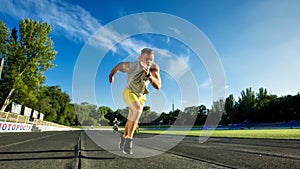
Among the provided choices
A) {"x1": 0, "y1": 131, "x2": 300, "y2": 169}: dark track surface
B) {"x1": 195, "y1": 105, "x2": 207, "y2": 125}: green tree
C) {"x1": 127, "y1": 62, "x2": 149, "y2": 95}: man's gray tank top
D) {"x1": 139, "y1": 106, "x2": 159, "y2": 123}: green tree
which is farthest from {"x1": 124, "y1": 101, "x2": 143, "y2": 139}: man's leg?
{"x1": 195, "y1": 105, "x2": 207, "y2": 125}: green tree

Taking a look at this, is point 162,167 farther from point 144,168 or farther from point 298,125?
point 298,125

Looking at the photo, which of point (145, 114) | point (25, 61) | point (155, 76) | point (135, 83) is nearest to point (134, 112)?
point (135, 83)

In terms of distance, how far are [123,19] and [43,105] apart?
2752 inches

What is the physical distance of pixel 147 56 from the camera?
301 cm

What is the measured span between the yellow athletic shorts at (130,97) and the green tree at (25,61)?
35.6 m

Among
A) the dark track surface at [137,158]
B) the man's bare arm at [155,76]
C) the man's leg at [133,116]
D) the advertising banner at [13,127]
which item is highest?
the advertising banner at [13,127]

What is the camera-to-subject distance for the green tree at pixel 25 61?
112ft

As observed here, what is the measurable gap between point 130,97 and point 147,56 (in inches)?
26.4

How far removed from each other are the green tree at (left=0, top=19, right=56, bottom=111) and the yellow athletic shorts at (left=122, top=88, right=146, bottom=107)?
35620 millimetres

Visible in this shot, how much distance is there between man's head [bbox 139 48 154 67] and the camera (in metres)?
2.99

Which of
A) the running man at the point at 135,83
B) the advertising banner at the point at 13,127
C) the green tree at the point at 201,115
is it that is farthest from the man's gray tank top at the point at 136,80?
the green tree at the point at 201,115

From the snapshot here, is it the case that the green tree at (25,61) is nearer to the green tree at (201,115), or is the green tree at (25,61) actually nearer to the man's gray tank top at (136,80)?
the man's gray tank top at (136,80)

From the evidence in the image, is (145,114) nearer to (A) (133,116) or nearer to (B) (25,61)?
(A) (133,116)

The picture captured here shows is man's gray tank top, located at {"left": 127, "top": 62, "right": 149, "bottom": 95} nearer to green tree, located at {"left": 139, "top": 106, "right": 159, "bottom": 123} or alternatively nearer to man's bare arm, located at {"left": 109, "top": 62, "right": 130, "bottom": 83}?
man's bare arm, located at {"left": 109, "top": 62, "right": 130, "bottom": 83}
